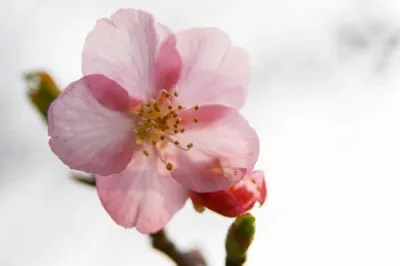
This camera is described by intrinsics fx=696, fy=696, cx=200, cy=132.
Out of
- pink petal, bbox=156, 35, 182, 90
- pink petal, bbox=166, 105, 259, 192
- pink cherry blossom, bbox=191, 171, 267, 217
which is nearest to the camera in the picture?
pink cherry blossom, bbox=191, 171, 267, 217

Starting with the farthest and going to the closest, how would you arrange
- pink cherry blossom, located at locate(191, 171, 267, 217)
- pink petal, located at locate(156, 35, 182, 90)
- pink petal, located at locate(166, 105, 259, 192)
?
pink petal, located at locate(156, 35, 182, 90)
pink petal, located at locate(166, 105, 259, 192)
pink cherry blossom, located at locate(191, 171, 267, 217)

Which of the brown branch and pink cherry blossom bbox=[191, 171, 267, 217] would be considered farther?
the brown branch

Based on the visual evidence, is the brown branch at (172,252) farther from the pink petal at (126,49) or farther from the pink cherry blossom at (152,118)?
the pink petal at (126,49)

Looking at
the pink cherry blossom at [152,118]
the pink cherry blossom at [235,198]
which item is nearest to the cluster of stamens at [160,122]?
the pink cherry blossom at [152,118]

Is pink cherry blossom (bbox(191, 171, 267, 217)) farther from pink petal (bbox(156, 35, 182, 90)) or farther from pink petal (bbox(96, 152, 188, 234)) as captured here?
pink petal (bbox(156, 35, 182, 90))

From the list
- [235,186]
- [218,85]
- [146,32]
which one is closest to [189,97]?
[218,85]

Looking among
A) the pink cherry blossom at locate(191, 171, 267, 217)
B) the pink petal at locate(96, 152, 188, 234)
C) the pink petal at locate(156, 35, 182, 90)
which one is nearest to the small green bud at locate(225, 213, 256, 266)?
the pink cherry blossom at locate(191, 171, 267, 217)
